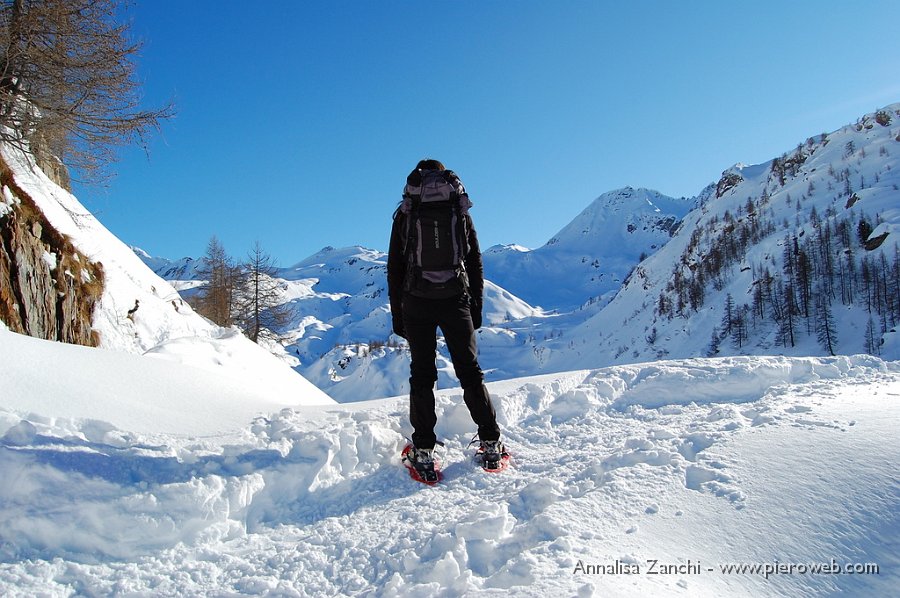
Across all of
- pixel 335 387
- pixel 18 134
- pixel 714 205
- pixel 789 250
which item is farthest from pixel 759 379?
pixel 714 205

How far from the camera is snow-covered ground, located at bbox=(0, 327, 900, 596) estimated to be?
215cm

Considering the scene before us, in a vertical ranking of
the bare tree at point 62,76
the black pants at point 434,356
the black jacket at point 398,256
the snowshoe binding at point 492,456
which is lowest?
the snowshoe binding at point 492,456

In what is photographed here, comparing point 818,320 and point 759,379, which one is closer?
point 759,379

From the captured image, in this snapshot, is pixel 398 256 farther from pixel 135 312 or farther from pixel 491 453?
pixel 135 312

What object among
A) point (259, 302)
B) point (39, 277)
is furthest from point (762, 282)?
point (39, 277)

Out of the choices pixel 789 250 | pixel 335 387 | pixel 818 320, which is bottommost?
pixel 335 387

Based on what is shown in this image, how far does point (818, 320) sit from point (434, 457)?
6847cm

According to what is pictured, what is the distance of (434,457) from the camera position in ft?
12.3

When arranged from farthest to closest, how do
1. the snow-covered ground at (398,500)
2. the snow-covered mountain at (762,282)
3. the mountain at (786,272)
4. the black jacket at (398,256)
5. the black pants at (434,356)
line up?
the snow-covered mountain at (762,282) → the mountain at (786,272) → the black jacket at (398,256) → the black pants at (434,356) → the snow-covered ground at (398,500)

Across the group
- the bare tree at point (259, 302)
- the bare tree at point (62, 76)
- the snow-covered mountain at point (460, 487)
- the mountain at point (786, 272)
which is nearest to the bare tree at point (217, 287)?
the bare tree at point (259, 302)

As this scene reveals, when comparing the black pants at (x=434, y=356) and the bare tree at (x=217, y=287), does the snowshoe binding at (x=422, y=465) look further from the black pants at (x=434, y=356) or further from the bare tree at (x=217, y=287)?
the bare tree at (x=217, y=287)

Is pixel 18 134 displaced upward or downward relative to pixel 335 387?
upward

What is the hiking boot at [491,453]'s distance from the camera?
3619 mm

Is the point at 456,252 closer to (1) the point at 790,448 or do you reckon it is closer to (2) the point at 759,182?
(1) the point at 790,448
